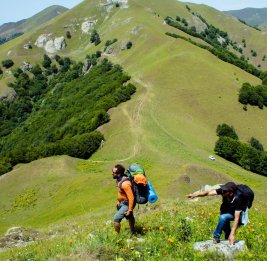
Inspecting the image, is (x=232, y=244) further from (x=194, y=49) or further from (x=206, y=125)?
(x=194, y=49)

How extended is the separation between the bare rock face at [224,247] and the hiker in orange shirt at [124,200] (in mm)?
2608

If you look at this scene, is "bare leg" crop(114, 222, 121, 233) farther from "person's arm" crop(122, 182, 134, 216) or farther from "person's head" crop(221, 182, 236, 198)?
"person's head" crop(221, 182, 236, 198)

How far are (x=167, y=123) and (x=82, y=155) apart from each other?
22325 millimetres

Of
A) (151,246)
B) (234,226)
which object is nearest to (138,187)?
(151,246)

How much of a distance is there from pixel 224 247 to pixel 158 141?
222 feet

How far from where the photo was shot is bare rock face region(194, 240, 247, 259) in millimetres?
11500

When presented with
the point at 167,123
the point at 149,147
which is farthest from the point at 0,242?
the point at 167,123

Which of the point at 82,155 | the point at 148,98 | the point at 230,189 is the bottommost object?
the point at 82,155

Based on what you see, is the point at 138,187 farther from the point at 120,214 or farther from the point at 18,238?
the point at 18,238

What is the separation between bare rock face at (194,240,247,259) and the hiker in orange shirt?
8.56 feet

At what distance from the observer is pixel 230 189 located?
12219mm

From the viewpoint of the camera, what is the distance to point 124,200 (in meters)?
14.2

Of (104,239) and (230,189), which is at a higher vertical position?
(230,189)

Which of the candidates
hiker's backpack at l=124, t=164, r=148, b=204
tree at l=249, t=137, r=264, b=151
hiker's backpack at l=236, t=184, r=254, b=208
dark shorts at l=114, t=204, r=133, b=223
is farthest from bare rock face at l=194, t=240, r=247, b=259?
tree at l=249, t=137, r=264, b=151
